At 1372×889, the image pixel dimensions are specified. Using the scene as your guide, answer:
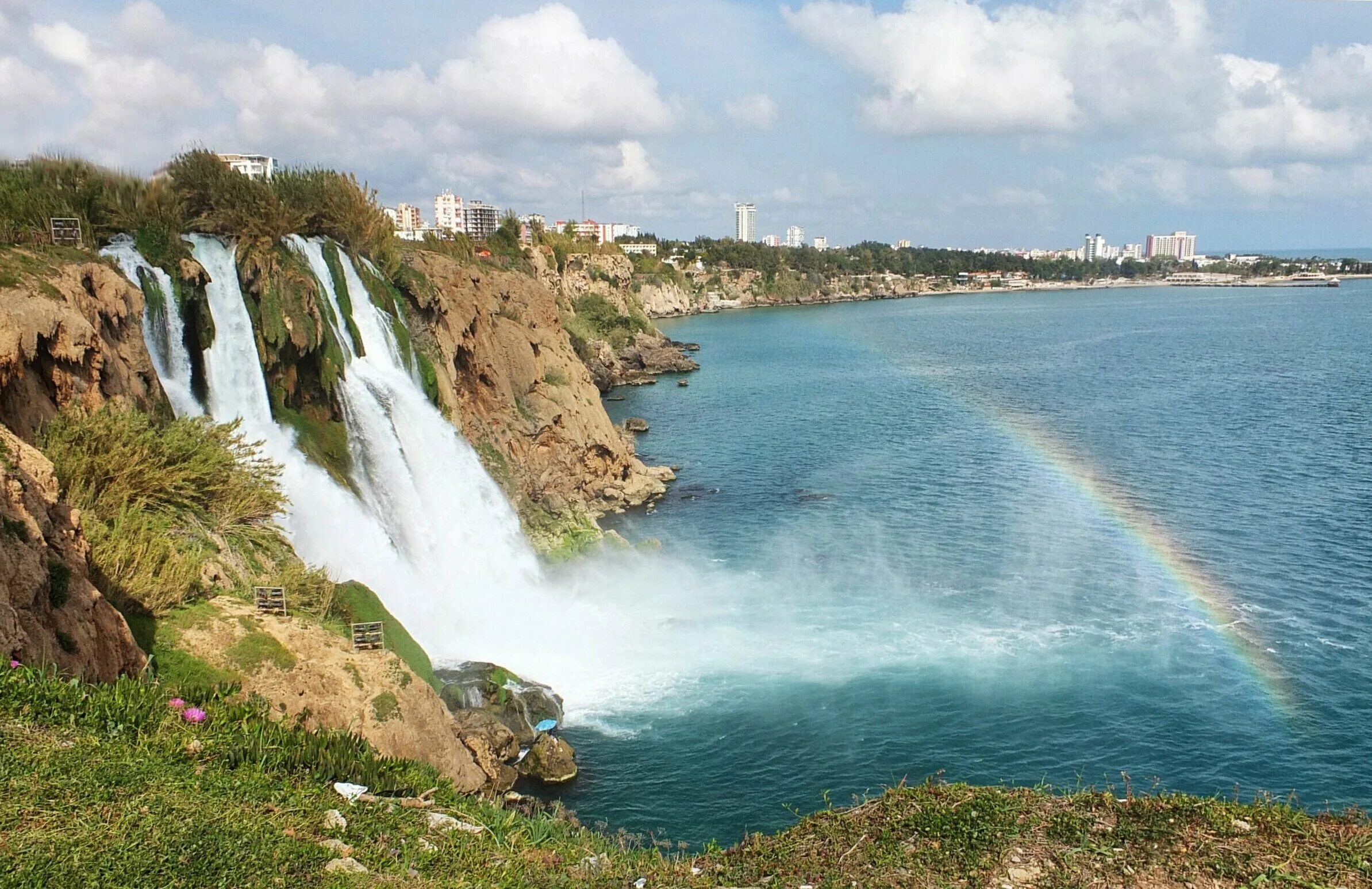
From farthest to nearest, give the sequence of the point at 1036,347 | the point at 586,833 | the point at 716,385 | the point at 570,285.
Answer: the point at 570,285
the point at 1036,347
the point at 716,385
the point at 586,833

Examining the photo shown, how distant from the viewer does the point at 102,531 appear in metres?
12.1

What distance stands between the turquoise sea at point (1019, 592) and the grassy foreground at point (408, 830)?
2.10 metres

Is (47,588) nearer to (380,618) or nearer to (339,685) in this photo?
(339,685)

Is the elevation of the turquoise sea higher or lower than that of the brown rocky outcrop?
lower

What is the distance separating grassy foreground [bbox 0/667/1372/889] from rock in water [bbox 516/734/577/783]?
7537mm

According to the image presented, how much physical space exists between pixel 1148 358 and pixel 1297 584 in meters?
55.9

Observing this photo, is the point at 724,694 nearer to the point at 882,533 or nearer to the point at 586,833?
the point at 586,833

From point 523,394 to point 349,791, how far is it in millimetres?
29387

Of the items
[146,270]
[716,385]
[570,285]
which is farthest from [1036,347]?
[146,270]

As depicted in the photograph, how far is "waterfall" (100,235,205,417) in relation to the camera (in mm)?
18984

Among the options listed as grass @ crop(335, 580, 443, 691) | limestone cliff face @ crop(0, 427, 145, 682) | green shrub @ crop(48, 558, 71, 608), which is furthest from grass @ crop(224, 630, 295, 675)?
grass @ crop(335, 580, 443, 691)

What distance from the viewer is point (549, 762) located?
17594 mm

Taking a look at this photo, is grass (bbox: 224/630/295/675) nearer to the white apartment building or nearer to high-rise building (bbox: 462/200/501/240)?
the white apartment building

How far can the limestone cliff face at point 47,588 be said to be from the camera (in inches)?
347
